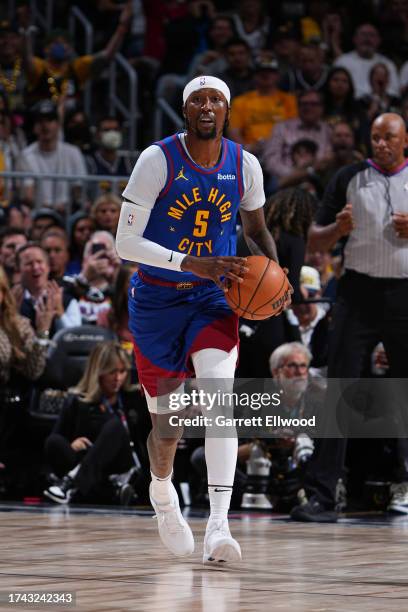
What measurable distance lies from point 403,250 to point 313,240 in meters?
0.55

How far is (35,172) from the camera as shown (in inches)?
543

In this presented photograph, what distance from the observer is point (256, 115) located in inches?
589

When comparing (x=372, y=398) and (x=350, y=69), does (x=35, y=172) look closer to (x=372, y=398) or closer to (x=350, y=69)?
(x=350, y=69)

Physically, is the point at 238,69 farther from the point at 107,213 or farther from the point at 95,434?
the point at 95,434

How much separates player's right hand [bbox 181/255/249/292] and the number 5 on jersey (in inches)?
11.6

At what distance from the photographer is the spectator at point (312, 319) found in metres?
9.56

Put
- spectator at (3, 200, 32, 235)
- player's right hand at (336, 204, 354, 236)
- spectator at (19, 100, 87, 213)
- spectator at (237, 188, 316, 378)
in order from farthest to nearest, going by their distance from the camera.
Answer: spectator at (19, 100, 87, 213) < spectator at (3, 200, 32, 235) < spectator at (237, 188, 316, 378) < player's right hand at (336, 204, 354, 236)

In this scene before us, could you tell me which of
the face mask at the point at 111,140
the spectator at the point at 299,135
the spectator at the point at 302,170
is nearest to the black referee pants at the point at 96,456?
the spectator at the point at 302,170

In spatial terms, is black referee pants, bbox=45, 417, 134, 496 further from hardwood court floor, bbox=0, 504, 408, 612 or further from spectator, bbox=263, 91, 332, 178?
spectator, bbox=263, 91, 332, 178

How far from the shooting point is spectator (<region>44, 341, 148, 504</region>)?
31.2ft

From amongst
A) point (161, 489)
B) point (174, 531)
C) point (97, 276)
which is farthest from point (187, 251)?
point (97, 276)

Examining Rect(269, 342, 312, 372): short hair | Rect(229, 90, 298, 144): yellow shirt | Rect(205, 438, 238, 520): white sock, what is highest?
Rect(229, 90, 298, 144): yellow shirt

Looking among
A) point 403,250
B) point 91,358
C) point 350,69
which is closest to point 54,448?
point 91,358

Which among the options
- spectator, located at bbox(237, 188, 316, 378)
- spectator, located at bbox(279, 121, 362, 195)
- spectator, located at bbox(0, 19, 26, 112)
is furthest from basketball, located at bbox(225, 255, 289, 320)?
spectator, located at bbox(0, 19, 26, 112)
